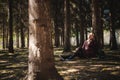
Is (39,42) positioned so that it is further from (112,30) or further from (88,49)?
(112,30)

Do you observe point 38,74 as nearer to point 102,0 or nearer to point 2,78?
point 2,78

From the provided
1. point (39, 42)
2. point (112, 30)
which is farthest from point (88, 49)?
point (112, 30)

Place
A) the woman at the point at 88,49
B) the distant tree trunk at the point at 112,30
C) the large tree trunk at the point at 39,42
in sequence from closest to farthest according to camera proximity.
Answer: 1. the large tree trunk at the point at 39,42
2. the woman at the point at 88,49
3. the distant tree trunk at the point at 112,30

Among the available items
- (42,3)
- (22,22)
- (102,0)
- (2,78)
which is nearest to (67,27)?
(102,0)

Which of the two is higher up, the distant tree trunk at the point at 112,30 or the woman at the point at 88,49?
the distant tree trunk at the point at 112,30

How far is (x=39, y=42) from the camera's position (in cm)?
684

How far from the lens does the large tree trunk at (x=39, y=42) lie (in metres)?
6.83

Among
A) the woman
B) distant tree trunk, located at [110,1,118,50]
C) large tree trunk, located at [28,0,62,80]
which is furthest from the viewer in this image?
distant tree trunk, located at [110,1,118,50]

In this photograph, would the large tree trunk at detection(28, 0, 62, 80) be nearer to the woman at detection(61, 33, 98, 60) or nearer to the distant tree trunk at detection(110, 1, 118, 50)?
the woman at detection(61, 33, 98, 60)

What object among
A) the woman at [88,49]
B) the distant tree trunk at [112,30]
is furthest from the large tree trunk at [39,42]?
the distant tree trunk at [112,30]

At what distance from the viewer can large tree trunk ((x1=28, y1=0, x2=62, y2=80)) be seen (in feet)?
22.4

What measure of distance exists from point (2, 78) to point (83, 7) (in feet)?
86.4

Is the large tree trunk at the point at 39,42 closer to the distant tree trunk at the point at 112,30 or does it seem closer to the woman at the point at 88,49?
the woman at the point at 88,49

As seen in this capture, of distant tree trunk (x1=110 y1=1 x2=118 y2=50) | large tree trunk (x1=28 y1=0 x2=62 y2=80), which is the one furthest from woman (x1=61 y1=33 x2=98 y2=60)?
distant tree trunk (x1=110 y1=1 x2=118 y2=50)
